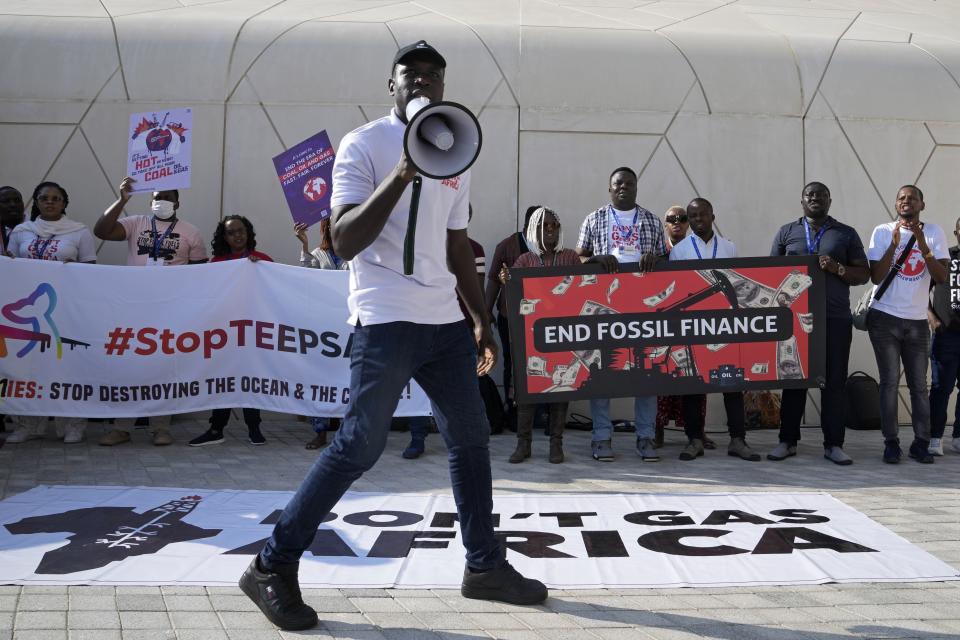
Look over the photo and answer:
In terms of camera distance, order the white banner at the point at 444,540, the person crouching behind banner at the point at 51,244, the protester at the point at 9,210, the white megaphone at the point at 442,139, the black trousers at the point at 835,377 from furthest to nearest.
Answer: the protester at the point at 9,210 < the person crouching behind banner at the point at 51,244 < the black trousers at the point at 835,377 < the white banner at the point at 444,540 < the white megaphone at the point at 442,139

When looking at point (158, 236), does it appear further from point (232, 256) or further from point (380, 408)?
point (380, 408)

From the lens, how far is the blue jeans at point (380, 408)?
10.3ft

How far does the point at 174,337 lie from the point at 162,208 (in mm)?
1132

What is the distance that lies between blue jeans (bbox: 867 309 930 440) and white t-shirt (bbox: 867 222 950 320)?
59 millimetres

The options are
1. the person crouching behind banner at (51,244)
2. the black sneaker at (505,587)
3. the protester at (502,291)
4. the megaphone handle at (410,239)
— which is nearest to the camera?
the megaphone handle at (410,239)

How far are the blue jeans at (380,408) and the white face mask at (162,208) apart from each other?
5050 mm

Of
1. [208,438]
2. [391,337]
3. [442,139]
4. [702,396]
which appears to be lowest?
[208,438]

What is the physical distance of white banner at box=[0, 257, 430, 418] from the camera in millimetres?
7285

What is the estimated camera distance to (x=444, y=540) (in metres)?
4.29

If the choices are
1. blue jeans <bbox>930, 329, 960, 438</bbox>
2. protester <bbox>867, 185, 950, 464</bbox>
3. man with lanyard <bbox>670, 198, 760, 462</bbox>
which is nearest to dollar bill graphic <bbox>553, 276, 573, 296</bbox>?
man with lanyard <bbox>670, 198, 760, 462</bbox>

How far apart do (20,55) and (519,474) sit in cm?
656

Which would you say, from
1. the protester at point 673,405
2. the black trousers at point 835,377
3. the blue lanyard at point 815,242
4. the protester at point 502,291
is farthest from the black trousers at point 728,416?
the protester at point 502,291

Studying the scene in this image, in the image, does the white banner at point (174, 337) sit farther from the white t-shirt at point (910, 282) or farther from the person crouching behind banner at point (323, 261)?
the white t-shirt at point (910, 282)

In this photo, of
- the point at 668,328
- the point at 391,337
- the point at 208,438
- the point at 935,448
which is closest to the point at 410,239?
the point at 391,337
